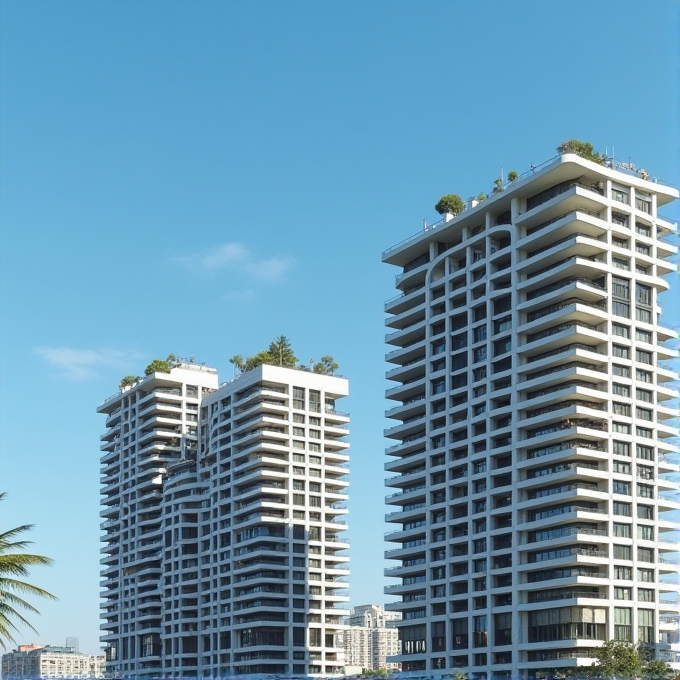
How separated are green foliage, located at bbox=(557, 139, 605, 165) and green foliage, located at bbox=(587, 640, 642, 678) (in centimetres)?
5970

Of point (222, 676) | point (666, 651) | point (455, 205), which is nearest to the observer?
point (666, 651)

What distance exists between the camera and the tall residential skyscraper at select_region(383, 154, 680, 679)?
13312cm

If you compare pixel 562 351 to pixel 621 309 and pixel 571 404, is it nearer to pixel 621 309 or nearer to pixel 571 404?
pixel 571 404

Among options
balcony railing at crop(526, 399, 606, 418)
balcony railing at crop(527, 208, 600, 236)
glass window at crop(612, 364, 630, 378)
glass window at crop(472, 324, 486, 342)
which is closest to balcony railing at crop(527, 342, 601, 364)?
glass window at crop(612, 364, 630, 378)

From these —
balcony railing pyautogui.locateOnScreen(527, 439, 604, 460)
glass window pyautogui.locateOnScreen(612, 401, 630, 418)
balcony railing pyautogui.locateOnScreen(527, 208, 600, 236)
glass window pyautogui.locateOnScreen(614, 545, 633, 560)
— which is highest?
balcony railing pyautogui.locateOnScreen(527, 208, 600, 236)

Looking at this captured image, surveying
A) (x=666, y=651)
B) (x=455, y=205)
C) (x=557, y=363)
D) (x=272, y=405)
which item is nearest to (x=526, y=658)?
(x=666, y=651)

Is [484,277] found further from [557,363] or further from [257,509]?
[257,509]

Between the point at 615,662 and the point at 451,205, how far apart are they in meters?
69.3

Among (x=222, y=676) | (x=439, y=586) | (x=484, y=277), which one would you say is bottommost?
(x=222, y=676)

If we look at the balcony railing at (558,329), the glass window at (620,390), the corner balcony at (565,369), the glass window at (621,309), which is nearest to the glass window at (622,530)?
the glass window at (620,390)

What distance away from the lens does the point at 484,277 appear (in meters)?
153

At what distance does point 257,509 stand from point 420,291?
53.4 m

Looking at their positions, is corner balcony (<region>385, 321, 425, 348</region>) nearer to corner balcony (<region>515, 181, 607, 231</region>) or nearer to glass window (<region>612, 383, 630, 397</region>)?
corner balcony (<region>515, 181, 607, 231</region>)

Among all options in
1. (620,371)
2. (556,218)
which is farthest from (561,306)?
(556,218)
